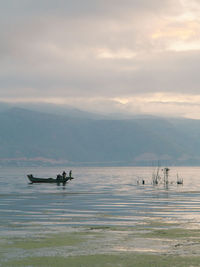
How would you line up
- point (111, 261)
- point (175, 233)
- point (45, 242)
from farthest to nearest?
1. point (175, 233)
2. point (45, 242)
3. point (111, 261)

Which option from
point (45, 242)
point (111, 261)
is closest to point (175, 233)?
point (45, 242)

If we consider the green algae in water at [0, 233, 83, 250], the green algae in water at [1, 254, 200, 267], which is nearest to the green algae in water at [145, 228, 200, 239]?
the green algae in water at [0, 233, 83, 250]

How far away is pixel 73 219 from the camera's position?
141 ft

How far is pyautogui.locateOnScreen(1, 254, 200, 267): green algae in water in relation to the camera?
24.0 meters

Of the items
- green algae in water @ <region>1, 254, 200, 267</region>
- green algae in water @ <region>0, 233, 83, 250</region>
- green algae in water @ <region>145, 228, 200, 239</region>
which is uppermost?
green algae in water @ <region>0, 233, 83, 250</region>

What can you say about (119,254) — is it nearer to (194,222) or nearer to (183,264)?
(183,264)

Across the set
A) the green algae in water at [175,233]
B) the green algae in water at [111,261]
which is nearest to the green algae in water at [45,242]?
the green algae in water at [111,261]

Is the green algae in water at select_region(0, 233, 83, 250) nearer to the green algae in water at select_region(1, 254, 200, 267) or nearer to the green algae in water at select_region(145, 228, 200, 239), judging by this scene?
the green algae in water at select_region(1, 254, 200, 267)

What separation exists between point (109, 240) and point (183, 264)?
304 inches

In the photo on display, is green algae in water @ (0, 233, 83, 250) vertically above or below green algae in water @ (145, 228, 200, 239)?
above

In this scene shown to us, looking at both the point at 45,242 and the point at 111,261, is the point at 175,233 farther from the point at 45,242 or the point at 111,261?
the point at 111,261

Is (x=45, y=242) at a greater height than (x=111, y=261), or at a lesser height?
greater

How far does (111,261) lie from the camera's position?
24781 mm

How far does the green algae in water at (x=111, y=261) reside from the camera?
23984mm
